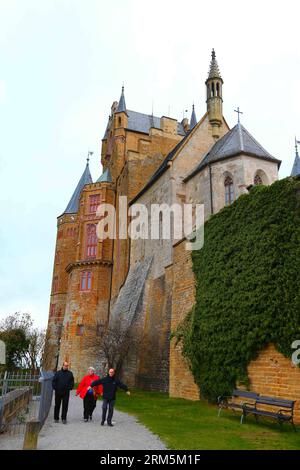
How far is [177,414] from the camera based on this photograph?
12.5 metres

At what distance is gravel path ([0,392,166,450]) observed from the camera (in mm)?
8008

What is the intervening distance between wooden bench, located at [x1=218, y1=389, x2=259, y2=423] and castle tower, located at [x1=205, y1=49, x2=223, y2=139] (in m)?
21.4

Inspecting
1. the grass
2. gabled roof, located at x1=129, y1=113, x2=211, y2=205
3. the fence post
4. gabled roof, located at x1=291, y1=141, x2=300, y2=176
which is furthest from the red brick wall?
gabled roof, located at x1=291, y1=141, x2=300, y2=176

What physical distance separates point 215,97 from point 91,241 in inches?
683

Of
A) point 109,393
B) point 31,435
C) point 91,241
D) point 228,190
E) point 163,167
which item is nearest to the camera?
point 31,435

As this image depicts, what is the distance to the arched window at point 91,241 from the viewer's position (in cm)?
3769

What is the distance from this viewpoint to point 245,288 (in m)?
13.6

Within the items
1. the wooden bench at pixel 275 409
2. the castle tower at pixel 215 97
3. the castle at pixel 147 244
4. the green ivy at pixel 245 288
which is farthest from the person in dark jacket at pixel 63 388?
the castle tower at pixel 215 97

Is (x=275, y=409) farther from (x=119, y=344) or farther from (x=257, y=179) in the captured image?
(x=257, y=179)

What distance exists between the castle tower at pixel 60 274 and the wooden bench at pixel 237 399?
28.3 meters

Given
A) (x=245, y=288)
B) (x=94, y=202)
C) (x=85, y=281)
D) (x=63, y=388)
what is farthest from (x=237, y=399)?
(x=94, y=202)

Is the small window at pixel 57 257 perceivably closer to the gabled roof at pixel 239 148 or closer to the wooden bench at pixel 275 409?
the gabled roof at pixel 239 148

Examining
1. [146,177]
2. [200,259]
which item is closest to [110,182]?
[146,177]

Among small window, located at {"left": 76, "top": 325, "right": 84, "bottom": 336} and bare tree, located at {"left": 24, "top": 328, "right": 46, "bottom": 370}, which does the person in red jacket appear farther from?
bare tree, located at {"left": 24, "top": 328, "right": 46, "bottom": 370}
